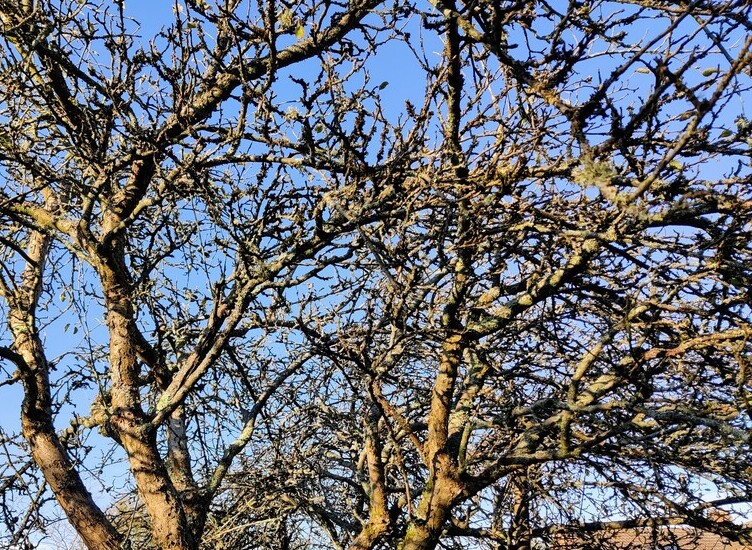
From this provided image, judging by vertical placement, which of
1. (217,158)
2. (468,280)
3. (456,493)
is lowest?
(456,493)

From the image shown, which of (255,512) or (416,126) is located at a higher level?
(416,126)

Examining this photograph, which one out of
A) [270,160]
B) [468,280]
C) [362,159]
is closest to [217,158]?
[270,160]

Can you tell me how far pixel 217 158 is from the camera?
17.5 ft

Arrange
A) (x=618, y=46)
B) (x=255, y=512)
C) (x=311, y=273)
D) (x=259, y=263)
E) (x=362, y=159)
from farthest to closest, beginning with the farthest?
(x=255, y=512), (x=311, y=273), (x=259, y=263), (x=362, y=159), (x=618, y=46)

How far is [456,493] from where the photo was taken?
16.0ft

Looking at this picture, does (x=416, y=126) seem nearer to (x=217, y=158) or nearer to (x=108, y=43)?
(x=217, y=158)

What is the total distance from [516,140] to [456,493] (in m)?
2.51

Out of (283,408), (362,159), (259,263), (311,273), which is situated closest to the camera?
(362,159)

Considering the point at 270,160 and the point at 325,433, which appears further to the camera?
the point at 325,433

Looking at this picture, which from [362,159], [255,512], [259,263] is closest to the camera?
[362,159]

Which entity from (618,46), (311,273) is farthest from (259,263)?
(618,46)

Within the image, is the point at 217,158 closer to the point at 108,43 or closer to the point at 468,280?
the point at 108,43

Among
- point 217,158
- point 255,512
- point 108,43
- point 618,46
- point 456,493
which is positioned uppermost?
point 108,43

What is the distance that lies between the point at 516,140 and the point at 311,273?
5.86 feet
